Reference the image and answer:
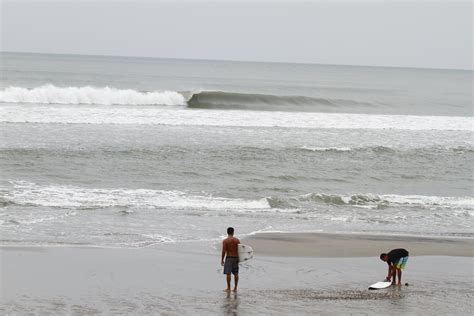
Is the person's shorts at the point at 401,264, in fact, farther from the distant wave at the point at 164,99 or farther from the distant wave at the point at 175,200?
the distant wave at the point at 164,99

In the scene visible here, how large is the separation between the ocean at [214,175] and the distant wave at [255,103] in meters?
4.83

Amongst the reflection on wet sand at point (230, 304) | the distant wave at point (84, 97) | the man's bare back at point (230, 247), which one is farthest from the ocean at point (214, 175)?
the reflection on wet sand at point (230, 304)

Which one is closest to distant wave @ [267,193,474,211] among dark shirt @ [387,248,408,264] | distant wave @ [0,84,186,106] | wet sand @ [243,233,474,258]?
wet sand @ [243,233,474,258]

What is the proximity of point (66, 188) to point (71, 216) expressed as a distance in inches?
128

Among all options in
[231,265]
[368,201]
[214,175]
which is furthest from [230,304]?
[214,175]

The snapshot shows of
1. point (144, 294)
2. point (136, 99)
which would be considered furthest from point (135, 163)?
point (136, 99)

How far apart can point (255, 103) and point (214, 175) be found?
1072 inches

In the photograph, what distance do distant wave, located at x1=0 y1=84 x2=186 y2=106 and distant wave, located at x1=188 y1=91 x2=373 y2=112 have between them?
4.83 feet

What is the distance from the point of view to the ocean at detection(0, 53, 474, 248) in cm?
1556

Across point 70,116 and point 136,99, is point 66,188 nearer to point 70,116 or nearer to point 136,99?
point 70,116

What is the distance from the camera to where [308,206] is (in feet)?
60.4

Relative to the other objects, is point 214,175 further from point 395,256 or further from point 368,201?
point 395,256

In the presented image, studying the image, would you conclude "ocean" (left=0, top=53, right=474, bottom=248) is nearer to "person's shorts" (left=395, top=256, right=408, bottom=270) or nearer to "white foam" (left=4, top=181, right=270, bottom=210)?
"white foam" (left=4, top=181, right=270, bottom=210)

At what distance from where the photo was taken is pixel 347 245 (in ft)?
46.4
